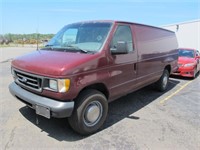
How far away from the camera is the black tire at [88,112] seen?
345cm

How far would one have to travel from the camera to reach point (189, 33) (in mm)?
16734

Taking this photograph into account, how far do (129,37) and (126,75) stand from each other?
0.93 metres

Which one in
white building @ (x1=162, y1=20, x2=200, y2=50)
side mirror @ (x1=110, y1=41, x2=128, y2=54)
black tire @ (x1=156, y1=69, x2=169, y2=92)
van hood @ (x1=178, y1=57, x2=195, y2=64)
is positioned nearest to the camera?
side mirror @ (x1=110, y1=41, x2=128, y2=54)

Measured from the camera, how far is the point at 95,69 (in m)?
3.56

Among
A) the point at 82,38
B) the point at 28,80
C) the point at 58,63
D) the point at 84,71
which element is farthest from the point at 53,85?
the point at 82,38

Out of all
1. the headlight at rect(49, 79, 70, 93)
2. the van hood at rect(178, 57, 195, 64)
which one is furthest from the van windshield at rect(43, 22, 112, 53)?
the van hood at rect(178, 57, 195, 64)

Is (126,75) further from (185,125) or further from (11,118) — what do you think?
(11,118)

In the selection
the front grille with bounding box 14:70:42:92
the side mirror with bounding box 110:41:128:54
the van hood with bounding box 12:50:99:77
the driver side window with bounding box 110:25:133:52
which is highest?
the driver side window with bounding box 110:25:133:52

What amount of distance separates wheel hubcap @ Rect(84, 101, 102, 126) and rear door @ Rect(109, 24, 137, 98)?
1.60 ft

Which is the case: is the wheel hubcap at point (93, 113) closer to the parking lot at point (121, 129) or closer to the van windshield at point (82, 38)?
the parking lot at point (121, 129)

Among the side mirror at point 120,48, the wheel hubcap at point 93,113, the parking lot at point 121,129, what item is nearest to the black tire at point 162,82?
the parking lot at point 121,129

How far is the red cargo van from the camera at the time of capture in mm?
3203

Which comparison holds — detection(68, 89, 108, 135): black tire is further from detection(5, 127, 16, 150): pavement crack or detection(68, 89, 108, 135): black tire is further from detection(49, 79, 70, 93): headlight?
detection(5, 127, 16, 150): pavement crack

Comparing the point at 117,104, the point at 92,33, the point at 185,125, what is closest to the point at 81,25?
the point at 92,33
